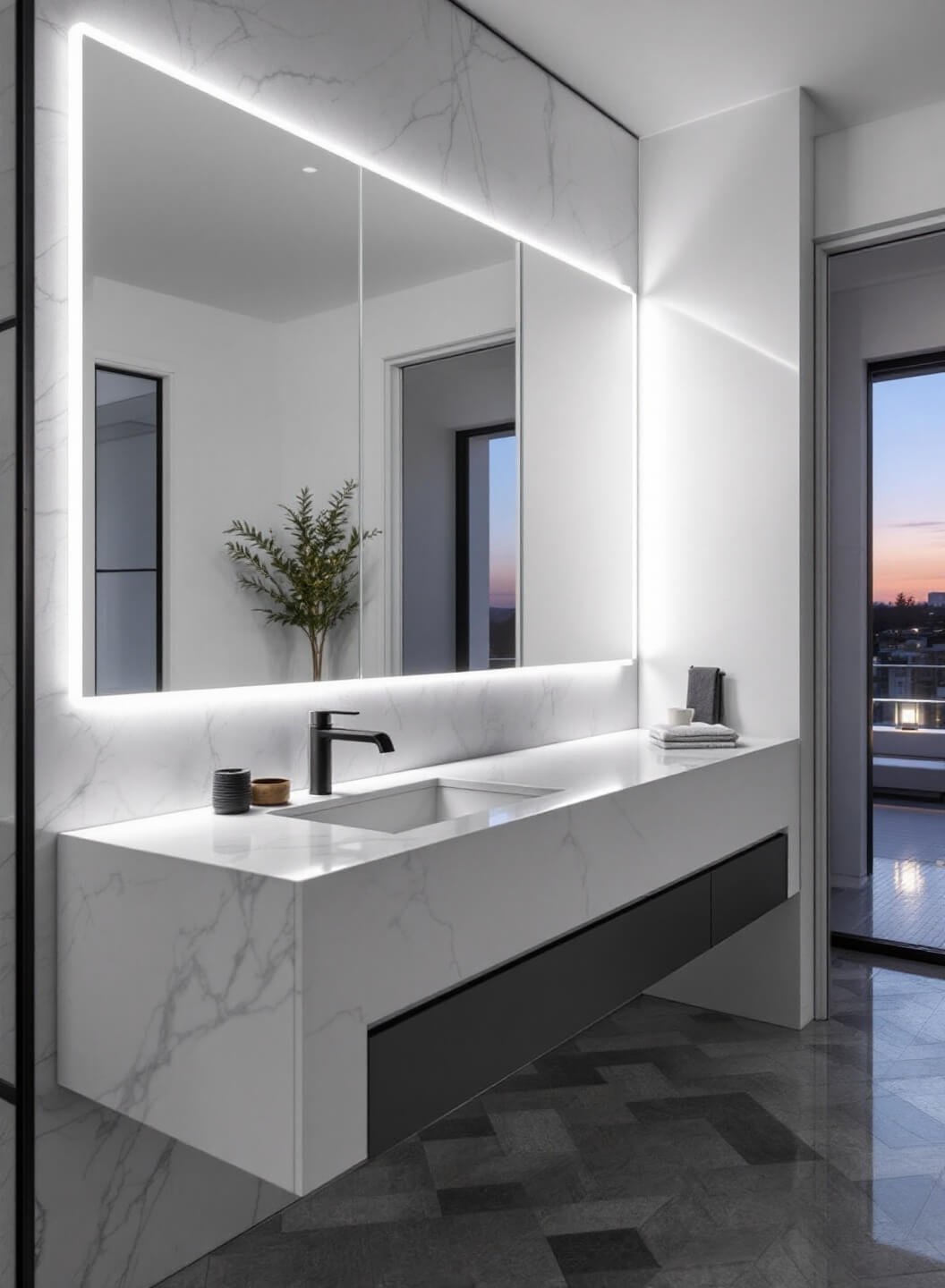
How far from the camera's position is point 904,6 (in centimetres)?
→ 262

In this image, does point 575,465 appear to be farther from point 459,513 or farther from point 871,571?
point 871,571

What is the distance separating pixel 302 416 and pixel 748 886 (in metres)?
1.66

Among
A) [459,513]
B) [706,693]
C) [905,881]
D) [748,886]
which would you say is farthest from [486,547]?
[905,881]

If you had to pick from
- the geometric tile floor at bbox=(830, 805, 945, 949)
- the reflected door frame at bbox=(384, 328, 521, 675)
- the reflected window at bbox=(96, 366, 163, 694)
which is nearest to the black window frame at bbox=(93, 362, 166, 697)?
the reflected window at bbox=(96, 366, 163, 694)

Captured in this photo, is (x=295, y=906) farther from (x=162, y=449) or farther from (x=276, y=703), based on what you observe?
(x=162, y=449)

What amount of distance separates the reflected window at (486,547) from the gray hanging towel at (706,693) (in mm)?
661

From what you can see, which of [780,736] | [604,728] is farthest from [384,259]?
[780,736]

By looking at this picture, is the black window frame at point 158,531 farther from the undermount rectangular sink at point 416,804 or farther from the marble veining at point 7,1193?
the marble veining at point 7,1193

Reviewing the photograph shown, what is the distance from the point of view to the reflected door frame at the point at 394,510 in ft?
8.05

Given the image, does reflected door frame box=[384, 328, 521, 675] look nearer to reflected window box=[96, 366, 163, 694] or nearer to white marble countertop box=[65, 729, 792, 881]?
white marble countertop box=[65, 729, 792, 881]

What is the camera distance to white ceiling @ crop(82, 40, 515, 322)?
1860 mm

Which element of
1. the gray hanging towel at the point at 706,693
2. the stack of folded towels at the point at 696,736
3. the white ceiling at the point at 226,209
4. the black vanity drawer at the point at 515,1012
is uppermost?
the white ceiling at the point at 226,209

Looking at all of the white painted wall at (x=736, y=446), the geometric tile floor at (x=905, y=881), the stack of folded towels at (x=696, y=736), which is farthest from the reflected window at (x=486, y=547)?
the geometric tile floor at (x=905, y=881)

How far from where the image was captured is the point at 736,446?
3.20 metres
